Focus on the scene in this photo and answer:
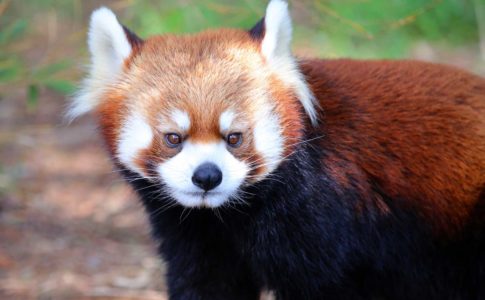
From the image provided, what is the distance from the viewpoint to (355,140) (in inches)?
136

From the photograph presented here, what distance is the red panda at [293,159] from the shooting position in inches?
126

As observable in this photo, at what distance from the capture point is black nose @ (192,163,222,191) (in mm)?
3010

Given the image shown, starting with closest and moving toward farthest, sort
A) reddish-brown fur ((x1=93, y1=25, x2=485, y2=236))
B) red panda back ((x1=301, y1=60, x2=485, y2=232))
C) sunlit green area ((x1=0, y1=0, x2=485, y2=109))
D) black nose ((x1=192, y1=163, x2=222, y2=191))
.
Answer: black nose ((x1=192, y1=163, x2=222, y2=191)) < reddish-brown fur ((x1=93, y1=25, x2=485, y2=236)) < red panda back ((x1=301, y1=60, x2=485, y2=232)) < sunlit green area ((x1=0, y1=0, x2=485, y2=109))

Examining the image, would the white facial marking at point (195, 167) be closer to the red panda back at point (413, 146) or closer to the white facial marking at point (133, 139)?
the white facial marking at point (133, 139)

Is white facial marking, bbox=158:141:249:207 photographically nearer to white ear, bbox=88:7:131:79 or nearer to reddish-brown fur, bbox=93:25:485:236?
reddish-brown fur, bbox=93:25:485:236

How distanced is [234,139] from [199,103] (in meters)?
0.20

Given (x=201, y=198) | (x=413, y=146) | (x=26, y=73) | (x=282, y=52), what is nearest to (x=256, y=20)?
(x=26, y=73)

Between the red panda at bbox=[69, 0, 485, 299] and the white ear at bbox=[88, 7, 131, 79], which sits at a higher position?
the white ear at bbox=[88, 7, 131, 79]

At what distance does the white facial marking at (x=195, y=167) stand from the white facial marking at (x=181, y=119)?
0.22 ft

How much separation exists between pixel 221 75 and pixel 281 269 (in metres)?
0.87

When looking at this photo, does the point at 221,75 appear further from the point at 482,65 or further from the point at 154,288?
the point at 482,65

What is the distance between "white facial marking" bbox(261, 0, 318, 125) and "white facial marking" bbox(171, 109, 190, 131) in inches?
18.7

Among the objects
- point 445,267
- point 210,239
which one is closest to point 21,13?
point 210,239

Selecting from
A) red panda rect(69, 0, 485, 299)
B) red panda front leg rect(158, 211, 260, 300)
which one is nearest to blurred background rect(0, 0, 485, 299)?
red panda front leg rect(158, 211, 260, 300)
